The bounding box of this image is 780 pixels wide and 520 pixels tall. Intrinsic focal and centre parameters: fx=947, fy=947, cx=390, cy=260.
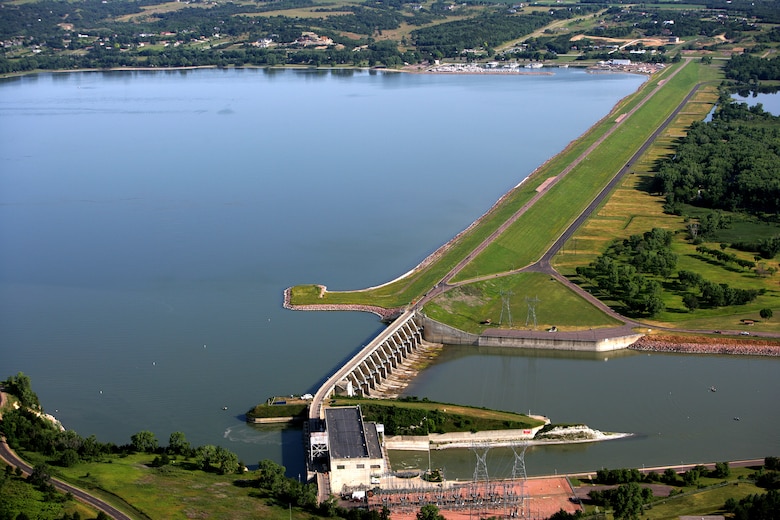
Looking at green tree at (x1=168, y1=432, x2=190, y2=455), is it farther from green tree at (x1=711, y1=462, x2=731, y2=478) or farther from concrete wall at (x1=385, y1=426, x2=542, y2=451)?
green tree at (x1=711, y1=462, x2=731, y2=478)

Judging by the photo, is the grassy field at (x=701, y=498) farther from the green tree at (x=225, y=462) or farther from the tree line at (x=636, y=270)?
the tree line at (x=636, y=270)

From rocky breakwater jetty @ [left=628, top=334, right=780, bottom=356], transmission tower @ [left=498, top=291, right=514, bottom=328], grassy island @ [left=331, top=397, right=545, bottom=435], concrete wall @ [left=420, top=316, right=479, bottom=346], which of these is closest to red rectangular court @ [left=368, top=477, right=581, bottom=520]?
grassy island @ [left=331, top=397, right=545, bottom=435]

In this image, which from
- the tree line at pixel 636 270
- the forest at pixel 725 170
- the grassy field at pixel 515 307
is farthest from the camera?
the forest at pixel 725 170

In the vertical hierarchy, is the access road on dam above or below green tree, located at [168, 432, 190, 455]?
above

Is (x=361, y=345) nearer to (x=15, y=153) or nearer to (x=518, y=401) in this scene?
(x=518, y=401)

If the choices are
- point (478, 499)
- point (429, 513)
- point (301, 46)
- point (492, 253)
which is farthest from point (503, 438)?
point (301, 46)

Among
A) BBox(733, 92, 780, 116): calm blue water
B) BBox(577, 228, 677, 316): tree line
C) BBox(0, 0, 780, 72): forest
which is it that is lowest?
BBox(577, 228, 677, 316): tree line

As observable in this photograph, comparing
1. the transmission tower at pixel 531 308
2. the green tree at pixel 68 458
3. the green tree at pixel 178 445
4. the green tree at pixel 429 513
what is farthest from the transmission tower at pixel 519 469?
the green tree at pixel 68 458
